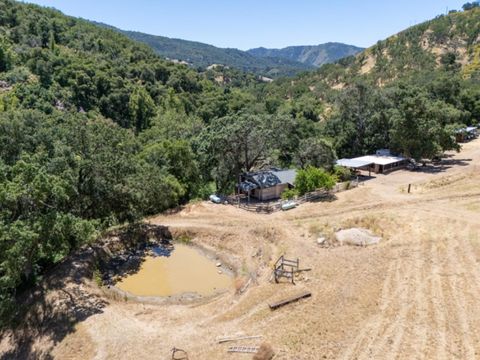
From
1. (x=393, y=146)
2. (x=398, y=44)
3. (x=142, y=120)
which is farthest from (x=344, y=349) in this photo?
(x=398, y=44)

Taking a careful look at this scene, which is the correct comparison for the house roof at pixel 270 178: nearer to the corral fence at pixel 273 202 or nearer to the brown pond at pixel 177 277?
the corral fence at pixel 273 202

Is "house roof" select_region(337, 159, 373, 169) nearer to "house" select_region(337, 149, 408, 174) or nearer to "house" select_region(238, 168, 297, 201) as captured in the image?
"house" select_region(337, 149, 408, 174)

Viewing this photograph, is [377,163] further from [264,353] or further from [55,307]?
[55,307]

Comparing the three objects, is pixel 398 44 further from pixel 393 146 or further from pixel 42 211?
pixel 42 211

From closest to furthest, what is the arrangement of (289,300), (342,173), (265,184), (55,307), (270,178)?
(289,300) < (55,307) < (265,184) < (270,178) < (342,173)

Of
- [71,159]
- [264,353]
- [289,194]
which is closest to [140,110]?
[289,194]

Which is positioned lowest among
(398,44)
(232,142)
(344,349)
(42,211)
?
(344,349)
